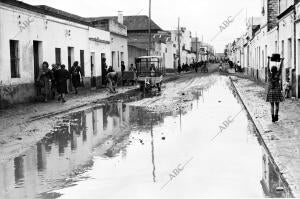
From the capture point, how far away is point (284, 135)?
1080 cm

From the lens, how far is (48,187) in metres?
6.80

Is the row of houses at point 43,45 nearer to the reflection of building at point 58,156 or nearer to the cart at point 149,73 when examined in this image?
the cart at point 149,73

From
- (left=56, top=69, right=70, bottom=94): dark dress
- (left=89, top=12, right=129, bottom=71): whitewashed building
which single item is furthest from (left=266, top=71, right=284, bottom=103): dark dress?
(left=89, top=12, right=129, bottom=71): whitewashed building

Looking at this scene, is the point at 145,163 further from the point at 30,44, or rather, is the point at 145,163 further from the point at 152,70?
the point at 152,70

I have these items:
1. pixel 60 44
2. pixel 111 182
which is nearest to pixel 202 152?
pixel 111 182

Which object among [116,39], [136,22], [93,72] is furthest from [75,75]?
[136,22]

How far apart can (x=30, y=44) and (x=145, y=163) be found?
1460 cm

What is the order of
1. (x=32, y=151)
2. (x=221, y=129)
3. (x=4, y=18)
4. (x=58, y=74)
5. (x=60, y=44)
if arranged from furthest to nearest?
(x=60, y=44)
(x=58, y=74)
(x=4, y=18)
(x=221, y=129)
(x=32, y=151)

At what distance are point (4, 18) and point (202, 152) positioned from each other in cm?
1229

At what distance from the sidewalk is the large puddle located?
8.0 inches

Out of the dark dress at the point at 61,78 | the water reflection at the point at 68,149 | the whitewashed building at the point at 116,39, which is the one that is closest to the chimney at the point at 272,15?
the whitewashed building at the point at 116,39

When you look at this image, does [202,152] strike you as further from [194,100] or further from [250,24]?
[250,24]

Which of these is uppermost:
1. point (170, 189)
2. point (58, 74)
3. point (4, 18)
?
point (4, 18)

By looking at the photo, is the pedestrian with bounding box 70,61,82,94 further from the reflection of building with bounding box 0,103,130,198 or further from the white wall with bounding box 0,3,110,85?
the reflection of building with bounding box 0,103,130,198
